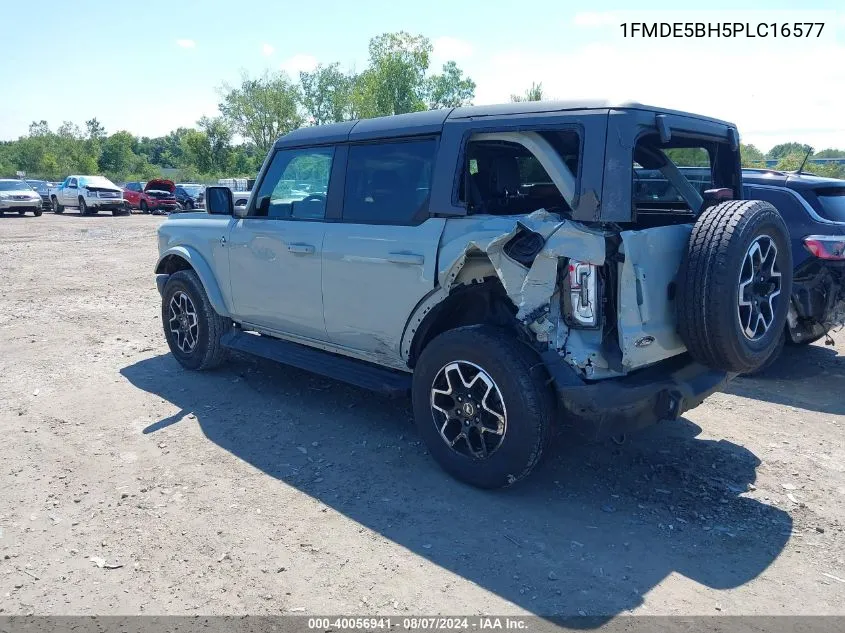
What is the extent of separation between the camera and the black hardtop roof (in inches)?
139

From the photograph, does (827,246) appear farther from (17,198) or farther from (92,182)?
(92,182)

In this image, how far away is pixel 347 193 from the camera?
15.3 feet

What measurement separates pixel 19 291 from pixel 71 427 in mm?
6327

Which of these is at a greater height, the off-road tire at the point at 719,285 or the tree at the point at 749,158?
the tree at the point at 749,158

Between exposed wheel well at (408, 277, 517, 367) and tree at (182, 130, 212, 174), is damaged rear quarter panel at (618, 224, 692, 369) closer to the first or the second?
exposed wheel well at (408, 277, 517, 367)

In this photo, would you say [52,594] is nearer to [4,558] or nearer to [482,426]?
[4,558]

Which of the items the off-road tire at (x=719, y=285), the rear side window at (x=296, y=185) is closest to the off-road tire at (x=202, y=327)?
the rear side window at (x=296, y=185)

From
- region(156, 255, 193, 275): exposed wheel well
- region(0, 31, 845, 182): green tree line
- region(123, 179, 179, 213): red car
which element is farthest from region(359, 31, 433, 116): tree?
region(156, 255, 193, 275): exposed wheel well

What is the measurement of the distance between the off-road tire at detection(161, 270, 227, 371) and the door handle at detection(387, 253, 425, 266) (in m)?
2.30

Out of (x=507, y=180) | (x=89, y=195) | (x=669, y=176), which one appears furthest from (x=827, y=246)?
(x=89, y=195)

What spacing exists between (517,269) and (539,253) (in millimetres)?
161

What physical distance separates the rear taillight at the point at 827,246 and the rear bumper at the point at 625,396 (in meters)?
2.92

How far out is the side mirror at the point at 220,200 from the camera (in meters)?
5.62

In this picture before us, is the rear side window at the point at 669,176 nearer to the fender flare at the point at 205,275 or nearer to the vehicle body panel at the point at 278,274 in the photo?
the vehicle body panel at the point at 278,274
